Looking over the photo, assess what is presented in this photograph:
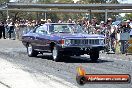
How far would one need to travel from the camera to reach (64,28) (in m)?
17.2

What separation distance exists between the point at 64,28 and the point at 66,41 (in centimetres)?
155

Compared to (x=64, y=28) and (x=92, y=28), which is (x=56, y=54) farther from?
(x=92, y=28)

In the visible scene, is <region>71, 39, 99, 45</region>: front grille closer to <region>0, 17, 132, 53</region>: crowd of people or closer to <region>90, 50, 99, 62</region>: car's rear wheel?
<region>90, 50, 99, 62</region>: car's rear wheel

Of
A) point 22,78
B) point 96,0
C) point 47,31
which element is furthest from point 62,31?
point 96,0

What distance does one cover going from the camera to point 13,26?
36125mm

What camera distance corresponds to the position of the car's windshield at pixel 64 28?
16984 millimetres

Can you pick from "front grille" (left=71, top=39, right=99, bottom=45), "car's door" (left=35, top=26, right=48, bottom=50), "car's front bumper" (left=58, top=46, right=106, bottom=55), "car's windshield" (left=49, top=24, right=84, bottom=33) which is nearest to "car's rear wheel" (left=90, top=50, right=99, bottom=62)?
"car's front bumper" (left=58, top=46, right=106, bottom=55)

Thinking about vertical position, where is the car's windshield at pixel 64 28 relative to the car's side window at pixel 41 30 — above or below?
above

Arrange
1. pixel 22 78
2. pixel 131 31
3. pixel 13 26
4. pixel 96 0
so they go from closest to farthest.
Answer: pixel 22 78 < pixel 131 31 < pixel 13 26 < pixel 96 0

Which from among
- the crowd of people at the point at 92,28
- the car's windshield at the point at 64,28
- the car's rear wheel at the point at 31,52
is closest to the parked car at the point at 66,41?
the car's windshield at the point at 64,28

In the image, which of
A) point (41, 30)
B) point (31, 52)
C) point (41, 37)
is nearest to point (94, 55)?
point (41, 37)

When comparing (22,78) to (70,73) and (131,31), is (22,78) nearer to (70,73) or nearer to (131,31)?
(70,73)

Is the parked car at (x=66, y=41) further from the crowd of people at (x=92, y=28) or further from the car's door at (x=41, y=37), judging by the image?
the crowd of people at (x=92, y=28)

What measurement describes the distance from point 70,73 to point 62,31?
5.27 metres
